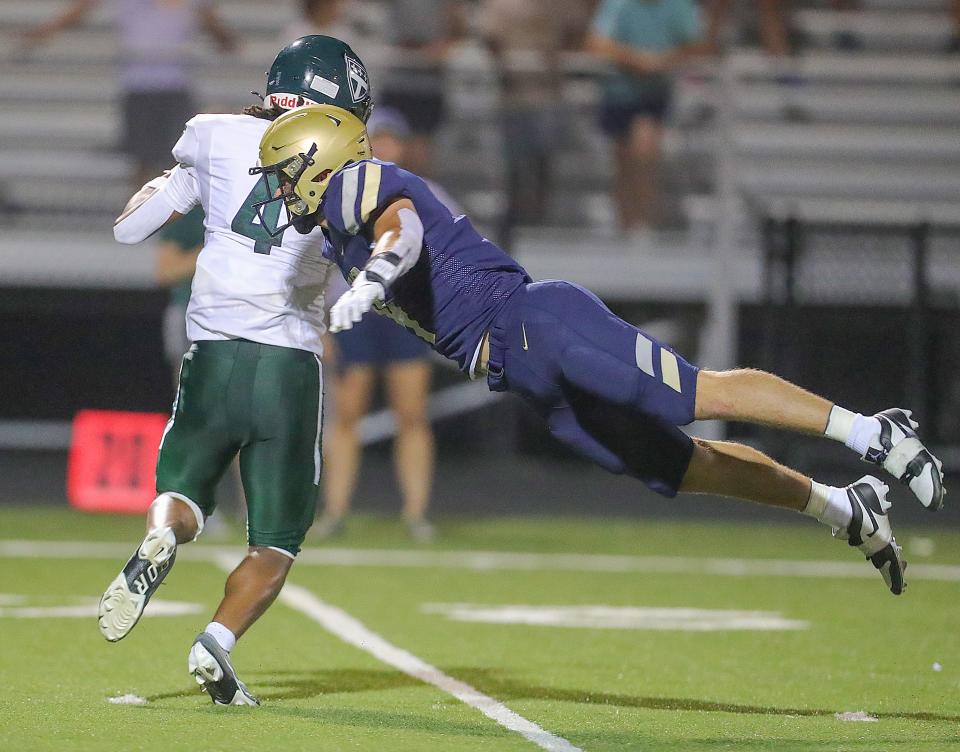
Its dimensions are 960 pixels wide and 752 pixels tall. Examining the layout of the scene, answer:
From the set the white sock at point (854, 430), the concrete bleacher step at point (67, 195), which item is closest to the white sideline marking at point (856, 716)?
the white sock at point (854, 430)

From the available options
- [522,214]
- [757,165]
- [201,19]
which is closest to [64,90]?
[201,19]

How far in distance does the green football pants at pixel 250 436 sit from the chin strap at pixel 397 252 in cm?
67

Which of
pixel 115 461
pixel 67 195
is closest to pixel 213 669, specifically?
pixel 115 461

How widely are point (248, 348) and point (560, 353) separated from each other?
98 centimetres

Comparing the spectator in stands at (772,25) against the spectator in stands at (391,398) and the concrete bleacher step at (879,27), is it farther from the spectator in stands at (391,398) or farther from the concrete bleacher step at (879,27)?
the spectator in stands at (391,398)

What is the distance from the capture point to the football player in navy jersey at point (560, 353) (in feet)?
16.1

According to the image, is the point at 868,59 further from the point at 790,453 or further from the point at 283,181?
the point at 283,181

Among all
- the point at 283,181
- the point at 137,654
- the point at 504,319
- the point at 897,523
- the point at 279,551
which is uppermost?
the point at 283,181

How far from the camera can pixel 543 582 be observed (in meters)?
8.56

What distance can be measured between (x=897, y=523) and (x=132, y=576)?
289 inches

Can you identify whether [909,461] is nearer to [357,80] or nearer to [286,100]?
[357,80]

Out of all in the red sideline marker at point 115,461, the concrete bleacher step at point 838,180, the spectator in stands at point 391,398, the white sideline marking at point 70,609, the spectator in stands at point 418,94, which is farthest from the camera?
the concrete bleacher step at point 838,180

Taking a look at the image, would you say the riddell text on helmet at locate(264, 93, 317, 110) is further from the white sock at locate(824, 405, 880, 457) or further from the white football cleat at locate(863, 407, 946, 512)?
the white football cleat at locate(863, 407, 946, 512)

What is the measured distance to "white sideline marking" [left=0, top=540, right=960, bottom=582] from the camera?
9.01 meters
